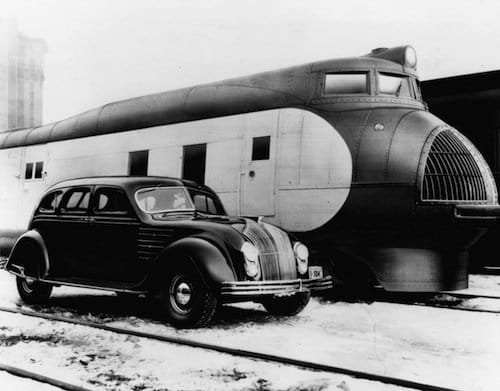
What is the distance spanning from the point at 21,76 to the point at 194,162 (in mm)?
5824

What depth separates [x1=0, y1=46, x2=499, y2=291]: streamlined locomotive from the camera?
296 inches

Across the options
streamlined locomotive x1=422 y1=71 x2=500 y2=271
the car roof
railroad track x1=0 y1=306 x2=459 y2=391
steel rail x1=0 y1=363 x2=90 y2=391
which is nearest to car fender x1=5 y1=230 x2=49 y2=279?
the car roof

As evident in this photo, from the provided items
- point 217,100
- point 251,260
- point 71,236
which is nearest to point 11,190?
point 217,100

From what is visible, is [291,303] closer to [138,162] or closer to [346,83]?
[346,83]

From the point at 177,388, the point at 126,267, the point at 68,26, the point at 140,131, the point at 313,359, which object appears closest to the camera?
the point at 177,388

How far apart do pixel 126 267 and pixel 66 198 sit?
1580 mm

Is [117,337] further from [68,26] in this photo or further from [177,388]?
[68,26]

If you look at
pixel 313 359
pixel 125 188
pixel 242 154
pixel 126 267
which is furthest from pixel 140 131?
pixel 313 359

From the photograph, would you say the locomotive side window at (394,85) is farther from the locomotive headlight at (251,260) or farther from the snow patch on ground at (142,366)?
the snow patch on ground at (142,366)

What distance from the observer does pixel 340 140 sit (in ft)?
26.0

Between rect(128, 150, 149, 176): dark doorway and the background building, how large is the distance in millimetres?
2146

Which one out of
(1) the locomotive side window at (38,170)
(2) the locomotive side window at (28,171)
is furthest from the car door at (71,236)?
(2) the locomotive side window at (28,171)

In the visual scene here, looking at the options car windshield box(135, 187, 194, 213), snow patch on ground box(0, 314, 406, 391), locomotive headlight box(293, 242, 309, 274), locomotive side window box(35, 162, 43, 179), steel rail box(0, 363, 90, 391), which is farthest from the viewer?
locomotive side window box(35, 162, 43, 179)

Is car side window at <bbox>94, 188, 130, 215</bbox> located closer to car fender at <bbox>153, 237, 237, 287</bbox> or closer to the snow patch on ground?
car fender at <bbox>153, 237, 237, 287</bbox>
